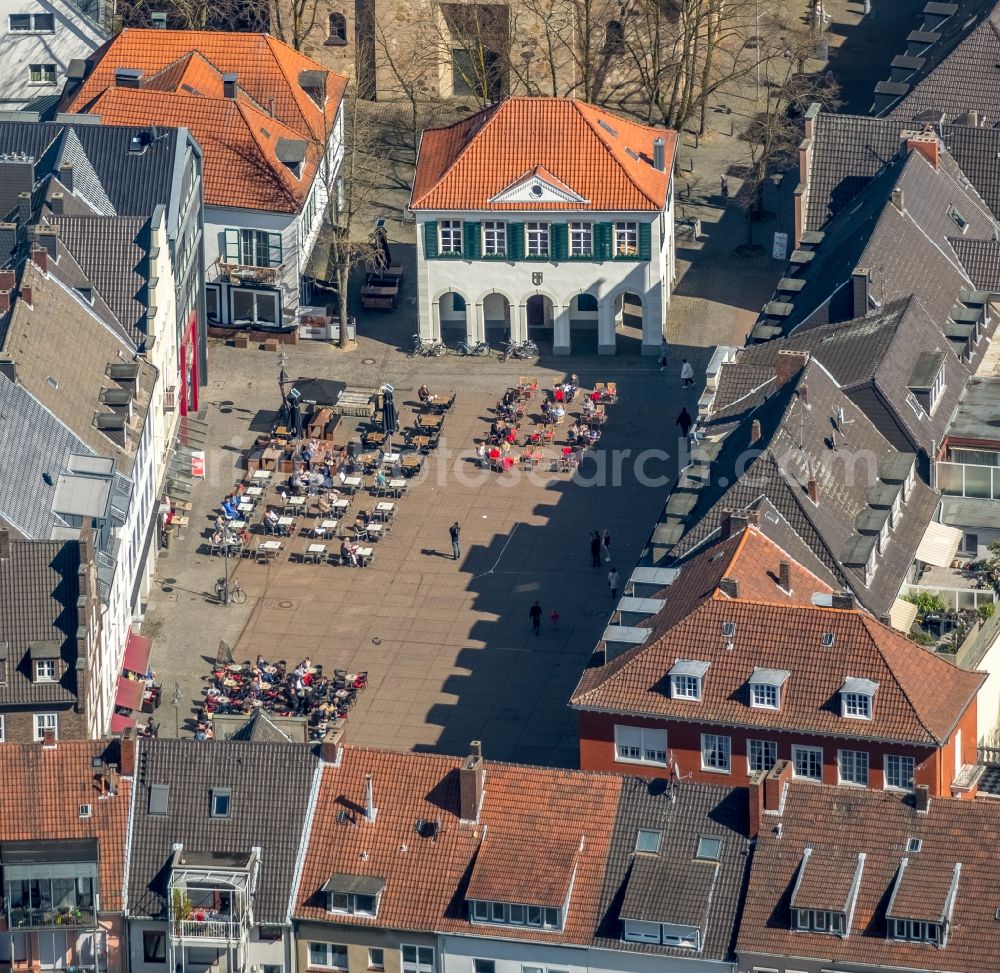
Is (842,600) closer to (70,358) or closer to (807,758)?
(807,758)

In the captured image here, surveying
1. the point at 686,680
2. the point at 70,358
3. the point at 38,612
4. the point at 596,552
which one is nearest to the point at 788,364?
the point at 596,552

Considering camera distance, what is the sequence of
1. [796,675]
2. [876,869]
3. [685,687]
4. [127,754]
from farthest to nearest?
[685,687] < [796,675] < [127,754] < [876,869]

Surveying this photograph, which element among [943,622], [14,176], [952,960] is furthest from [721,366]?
[952,960]

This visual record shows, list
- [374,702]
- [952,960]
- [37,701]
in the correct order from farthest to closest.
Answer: [374,702], [37,701], [952,960]

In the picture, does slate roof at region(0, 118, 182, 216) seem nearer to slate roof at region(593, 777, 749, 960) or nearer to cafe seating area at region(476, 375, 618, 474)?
cafe seating area at region(476, 375, 618, 474)

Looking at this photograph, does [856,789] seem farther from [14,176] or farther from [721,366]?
[14,176]

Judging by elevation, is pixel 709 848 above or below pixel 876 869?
below

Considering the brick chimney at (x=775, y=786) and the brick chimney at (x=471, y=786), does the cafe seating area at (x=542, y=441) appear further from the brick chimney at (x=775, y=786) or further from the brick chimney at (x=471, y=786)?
the brick chimney at (x=775, y=786)
